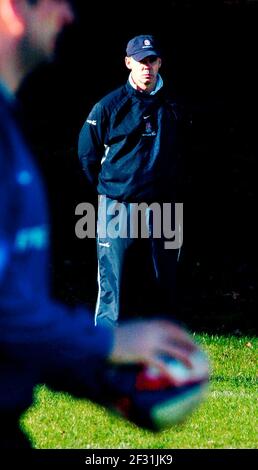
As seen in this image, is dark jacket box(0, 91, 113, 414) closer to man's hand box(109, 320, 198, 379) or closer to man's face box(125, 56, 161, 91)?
man's hand box(109, 320, 198, 379)

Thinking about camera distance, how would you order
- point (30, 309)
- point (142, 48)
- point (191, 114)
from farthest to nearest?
point (191, 114) → point (142, 48) → point (30, 309)

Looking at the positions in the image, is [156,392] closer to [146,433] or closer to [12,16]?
[12,16]

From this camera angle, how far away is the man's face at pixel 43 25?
191 centimetres

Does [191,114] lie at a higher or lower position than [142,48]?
lower

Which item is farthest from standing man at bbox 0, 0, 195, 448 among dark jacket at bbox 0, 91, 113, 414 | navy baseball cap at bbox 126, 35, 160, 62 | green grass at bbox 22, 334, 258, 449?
navy baseball cap at bbox 126, 35, 160, 62

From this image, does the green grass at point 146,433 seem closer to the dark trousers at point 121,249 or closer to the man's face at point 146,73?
the dark trousers at point 121,249

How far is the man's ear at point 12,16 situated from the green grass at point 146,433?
3480 millimetres

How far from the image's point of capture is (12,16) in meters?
1.84

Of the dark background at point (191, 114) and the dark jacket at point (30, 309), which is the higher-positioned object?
the dark jacket at point (30, 309)

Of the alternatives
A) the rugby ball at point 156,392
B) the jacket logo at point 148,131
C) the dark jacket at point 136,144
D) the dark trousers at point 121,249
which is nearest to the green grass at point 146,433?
the dark trousers at point 121,249

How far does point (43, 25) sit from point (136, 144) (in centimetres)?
577

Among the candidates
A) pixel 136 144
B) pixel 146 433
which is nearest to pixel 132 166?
pixel 136 144

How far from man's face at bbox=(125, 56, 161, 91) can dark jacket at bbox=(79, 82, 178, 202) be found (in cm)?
7

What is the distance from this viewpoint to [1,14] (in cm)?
182
